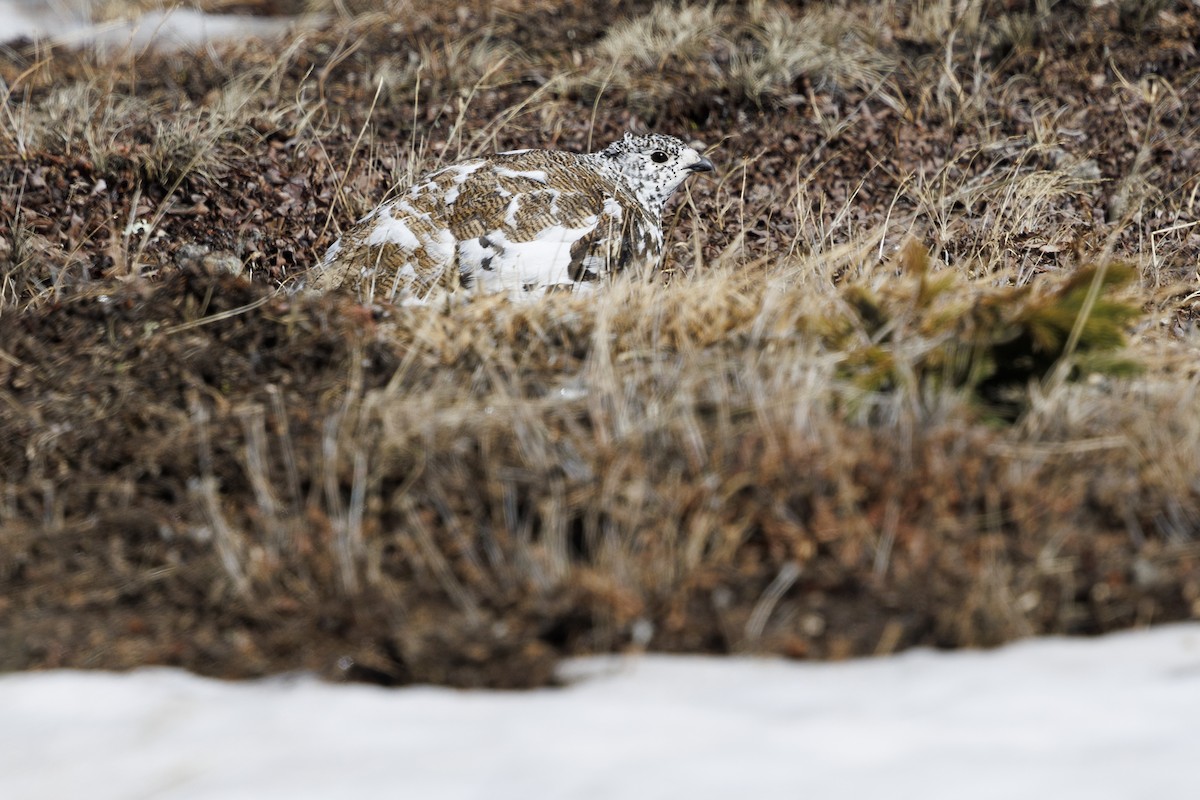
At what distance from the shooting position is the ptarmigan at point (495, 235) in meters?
4.17

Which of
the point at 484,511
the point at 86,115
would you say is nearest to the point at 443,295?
the point at 484,511

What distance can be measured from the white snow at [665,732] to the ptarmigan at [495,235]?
6.29 ft

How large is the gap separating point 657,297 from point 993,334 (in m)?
1.06

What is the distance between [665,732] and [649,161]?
131 inches

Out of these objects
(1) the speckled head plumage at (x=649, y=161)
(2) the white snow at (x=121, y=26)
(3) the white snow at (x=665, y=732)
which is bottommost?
(2) the white snow at (x=121, y=26)

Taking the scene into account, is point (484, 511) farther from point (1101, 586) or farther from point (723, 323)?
point (1101, 586)

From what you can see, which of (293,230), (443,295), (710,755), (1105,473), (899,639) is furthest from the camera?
(293,230)

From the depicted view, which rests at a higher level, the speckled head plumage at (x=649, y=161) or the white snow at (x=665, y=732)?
the speckled head plumage at (x=649, y=161)

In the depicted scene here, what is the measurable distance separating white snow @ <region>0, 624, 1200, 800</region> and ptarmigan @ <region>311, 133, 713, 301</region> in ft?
6.29

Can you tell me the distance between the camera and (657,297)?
366cm

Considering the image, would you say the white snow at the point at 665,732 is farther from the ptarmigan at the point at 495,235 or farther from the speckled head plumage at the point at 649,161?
the speckled head plumage at the point at 649,161

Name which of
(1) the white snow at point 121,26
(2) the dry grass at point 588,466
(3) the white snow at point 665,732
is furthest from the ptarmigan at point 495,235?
(1) the white snow at point 121,26

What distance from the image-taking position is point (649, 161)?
5023 millimetres

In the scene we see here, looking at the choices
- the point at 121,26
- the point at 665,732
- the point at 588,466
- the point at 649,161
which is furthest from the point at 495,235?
the point at 121,26
